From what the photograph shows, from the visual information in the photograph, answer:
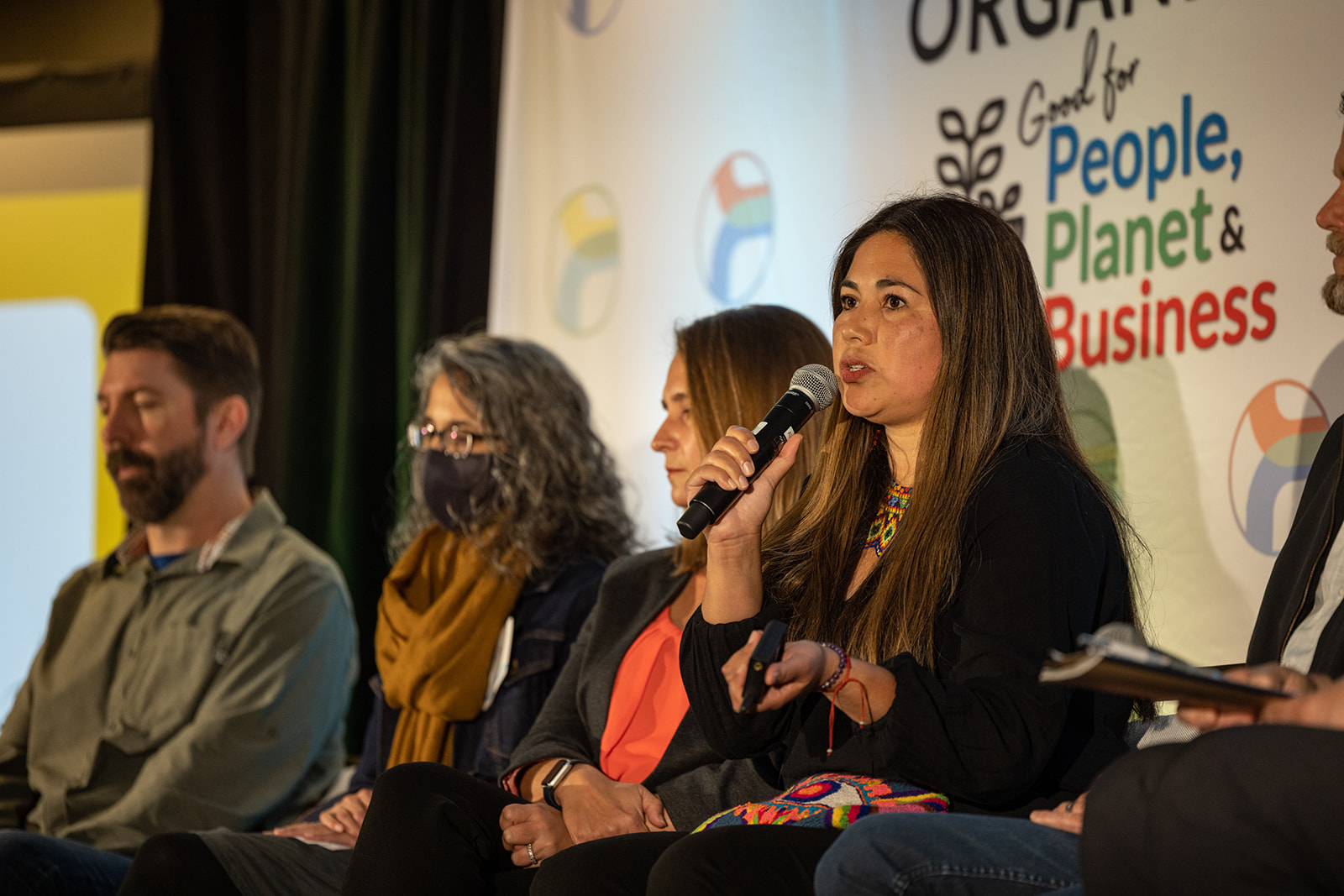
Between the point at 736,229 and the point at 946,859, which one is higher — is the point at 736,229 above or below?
above

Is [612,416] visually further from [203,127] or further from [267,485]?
[203,127]

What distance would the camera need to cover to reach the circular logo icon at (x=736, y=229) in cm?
320

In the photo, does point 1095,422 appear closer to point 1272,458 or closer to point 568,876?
point 1272,458

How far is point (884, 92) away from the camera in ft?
9.78

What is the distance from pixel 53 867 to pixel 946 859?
68.9 inches

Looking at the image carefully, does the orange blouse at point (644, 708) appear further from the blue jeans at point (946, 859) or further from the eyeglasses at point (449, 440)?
the blue jeans at point (946, 859)

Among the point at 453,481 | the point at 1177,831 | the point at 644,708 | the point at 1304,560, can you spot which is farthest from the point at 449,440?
the point at 1177,831

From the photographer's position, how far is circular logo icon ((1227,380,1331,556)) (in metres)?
2.30

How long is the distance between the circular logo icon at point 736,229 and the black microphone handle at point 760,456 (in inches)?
55.4

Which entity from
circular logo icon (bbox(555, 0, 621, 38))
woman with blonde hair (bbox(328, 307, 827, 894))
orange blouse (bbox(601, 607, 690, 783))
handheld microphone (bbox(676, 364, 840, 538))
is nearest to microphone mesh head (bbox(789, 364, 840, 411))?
handheld microphone (bbox(676, 364, 840, 538))

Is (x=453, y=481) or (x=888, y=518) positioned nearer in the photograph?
(x=888, y=518)

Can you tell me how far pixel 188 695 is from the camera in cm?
283

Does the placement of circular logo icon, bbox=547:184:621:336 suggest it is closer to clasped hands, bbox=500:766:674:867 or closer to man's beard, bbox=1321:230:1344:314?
clasped hands, bbox=500:766:674:867

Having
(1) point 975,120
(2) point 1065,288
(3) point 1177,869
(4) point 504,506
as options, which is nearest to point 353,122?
(4) point 504,506
